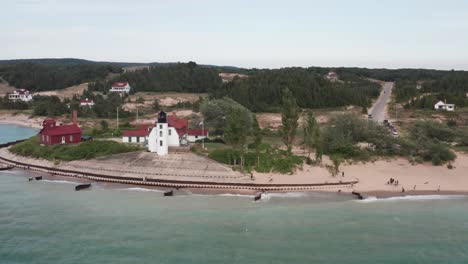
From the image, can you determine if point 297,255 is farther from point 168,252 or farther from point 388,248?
point 168,252

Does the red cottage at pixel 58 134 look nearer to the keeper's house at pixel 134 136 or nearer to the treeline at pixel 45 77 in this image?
the keeper's house at pixel 134 136

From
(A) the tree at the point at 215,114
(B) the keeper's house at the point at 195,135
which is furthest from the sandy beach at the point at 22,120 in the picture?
(B) the keeper's house at the point at 195,135

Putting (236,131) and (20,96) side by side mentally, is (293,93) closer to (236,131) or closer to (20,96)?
(236,131)

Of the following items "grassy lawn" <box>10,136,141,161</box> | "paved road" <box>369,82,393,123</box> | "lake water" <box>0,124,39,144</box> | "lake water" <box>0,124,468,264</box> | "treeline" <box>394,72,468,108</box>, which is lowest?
"lake water" <box>0,124,39,144</box>

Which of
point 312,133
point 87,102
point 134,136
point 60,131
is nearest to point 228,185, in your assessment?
point 312,133

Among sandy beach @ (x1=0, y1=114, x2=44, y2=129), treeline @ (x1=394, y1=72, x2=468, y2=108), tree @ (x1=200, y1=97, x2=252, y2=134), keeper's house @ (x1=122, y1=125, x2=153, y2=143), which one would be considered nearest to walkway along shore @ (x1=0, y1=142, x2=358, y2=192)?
keeper's house @ (x1=122, y1=125, x2=153, y2=143)

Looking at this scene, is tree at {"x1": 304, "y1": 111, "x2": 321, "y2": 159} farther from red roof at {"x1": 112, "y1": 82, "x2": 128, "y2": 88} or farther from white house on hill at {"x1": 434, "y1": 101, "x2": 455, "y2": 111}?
red roof at {"x1": 112, "y1": 82, "x2": 128, "y2": 88}

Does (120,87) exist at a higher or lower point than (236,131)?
higher
